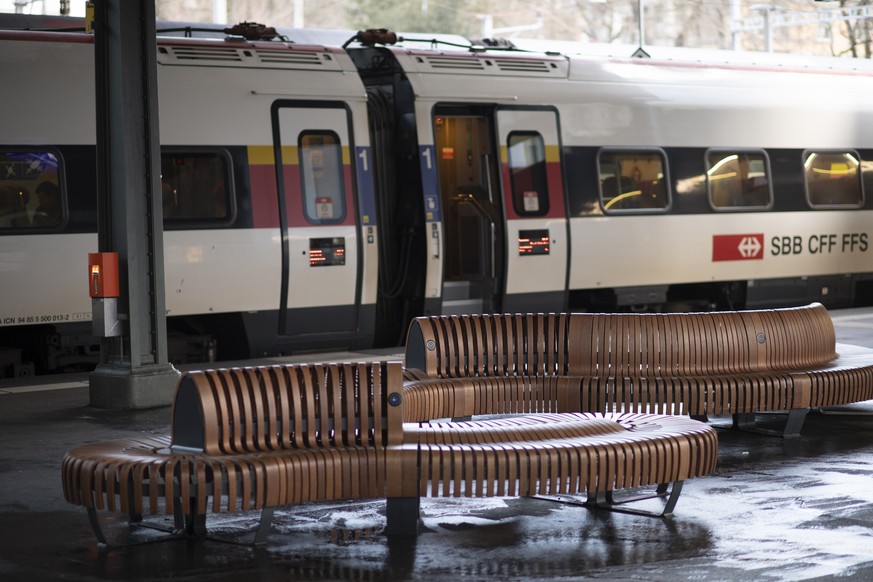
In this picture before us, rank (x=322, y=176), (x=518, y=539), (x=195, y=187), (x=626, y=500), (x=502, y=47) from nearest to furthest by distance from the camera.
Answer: (x=518, y=539)
(x=626, y=500)
(x=195, y=187)
(x=322, y=176)
(x=502, y=47)

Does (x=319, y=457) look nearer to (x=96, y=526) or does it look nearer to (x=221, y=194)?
(x=96, y=526)

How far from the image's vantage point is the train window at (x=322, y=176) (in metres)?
14.3

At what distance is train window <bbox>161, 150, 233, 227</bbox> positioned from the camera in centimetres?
1350

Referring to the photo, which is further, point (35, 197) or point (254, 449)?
point (35, 197)

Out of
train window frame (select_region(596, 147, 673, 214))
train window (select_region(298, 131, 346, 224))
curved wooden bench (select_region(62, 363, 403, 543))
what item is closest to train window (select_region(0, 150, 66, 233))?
train window (select_region(298, 131, 346, 224))

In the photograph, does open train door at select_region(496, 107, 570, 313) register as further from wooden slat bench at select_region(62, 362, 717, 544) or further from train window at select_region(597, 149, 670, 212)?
wooden slat bench at select_region(62, 362, 717, 544)

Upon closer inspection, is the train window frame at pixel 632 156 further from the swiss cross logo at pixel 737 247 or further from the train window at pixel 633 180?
the swiss cross logo at pixel 737 247

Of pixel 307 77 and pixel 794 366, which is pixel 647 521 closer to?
pixel 794 366

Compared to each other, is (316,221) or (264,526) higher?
(316,221)

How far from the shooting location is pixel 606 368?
9.02m

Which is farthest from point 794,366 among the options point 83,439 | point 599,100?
point 599,100

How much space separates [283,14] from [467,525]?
188 ft

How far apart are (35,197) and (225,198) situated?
1.90 metres

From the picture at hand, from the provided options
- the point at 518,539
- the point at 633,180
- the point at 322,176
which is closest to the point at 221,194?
the point at 322,176
